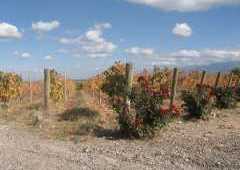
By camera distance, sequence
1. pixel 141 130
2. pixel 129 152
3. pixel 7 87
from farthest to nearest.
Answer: pixel 7 87 → pixel 141 130 → pixel 129 152

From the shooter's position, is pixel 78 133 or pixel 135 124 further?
pixel 78 133

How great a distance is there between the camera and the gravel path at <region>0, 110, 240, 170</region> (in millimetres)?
8562

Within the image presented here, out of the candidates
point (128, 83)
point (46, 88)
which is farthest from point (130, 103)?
point (46, 88)

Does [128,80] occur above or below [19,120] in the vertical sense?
above

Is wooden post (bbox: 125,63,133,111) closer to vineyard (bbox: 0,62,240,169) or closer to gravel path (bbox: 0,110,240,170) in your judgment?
vineyard (bbox: 0,62,240,169)

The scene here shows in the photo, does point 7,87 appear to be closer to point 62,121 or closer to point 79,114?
point 79,114

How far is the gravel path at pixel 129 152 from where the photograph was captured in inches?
337

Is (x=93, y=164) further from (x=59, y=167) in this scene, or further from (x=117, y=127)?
(x=117, y=127)

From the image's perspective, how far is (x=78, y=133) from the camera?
40.7 feet

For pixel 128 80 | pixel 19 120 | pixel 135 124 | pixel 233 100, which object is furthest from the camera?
pixel 233 100

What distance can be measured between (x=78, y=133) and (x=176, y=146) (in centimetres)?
324

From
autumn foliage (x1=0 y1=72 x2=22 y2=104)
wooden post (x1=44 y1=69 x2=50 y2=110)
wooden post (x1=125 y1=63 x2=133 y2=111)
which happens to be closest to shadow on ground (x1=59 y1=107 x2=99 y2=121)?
wooden post (x1=44 y1=69 x2=50 y2=110)

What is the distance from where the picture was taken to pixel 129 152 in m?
9.75

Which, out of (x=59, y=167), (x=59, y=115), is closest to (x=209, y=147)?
(x=59, y=167)
